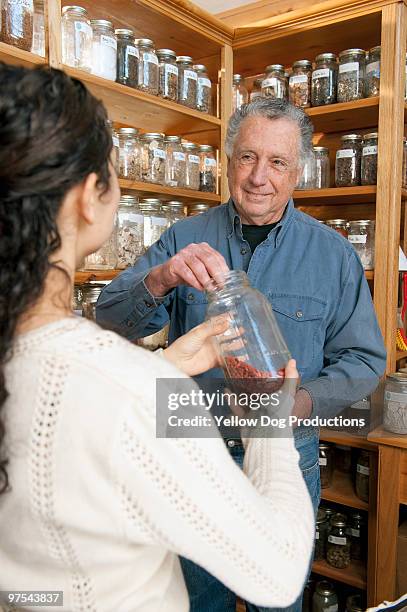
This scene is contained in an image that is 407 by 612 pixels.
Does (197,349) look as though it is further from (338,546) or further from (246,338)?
(338,546)

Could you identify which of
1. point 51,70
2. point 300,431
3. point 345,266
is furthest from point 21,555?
point 345,266

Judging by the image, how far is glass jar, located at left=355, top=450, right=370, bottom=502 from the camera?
6.25ft

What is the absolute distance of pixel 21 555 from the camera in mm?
621

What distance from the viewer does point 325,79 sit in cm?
197

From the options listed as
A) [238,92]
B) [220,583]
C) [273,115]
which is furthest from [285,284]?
[238,92]

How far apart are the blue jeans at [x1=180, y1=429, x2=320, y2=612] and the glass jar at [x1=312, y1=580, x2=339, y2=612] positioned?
0.75 m

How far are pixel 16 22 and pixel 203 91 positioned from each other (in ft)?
2.52

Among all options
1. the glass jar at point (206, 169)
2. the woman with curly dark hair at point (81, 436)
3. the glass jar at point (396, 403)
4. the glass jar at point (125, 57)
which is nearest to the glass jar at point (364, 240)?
the glass jar at point (396, 403)

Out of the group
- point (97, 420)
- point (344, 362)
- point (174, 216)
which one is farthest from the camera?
point (174, 216)

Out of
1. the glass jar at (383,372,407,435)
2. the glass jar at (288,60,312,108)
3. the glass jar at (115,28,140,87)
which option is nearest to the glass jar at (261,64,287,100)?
the glass jar at (288,60,312,108)

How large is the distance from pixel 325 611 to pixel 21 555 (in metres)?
1.67

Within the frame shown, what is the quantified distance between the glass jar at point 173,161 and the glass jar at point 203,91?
6.5 inches

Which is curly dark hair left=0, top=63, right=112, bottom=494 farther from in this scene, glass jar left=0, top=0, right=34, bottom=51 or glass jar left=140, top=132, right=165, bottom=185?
glass jar left=140, top=132, right=165, bottom=185

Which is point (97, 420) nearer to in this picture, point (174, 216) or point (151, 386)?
point (151, 386)
